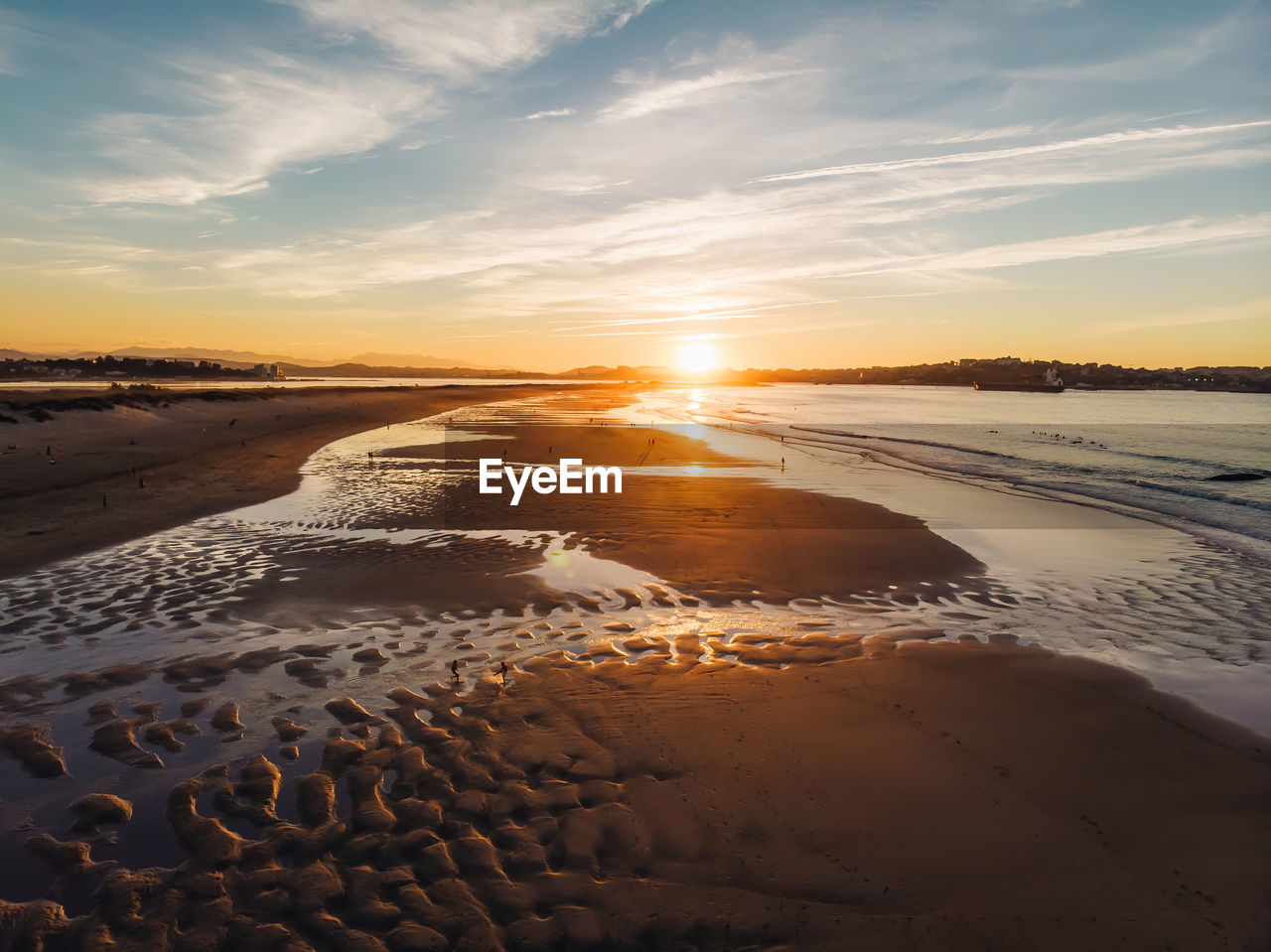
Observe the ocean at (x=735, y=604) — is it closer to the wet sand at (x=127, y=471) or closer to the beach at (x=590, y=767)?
the beach at (x=590, y=767)

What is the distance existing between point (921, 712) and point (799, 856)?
3141 mm

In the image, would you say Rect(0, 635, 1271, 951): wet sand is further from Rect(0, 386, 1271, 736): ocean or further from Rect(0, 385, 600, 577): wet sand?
Rect(0, 385, 600, 577): wet sand

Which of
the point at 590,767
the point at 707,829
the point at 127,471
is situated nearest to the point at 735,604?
the point at 590,767

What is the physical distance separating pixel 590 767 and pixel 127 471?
25403 mm

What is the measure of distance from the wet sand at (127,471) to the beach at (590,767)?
8.10 feet

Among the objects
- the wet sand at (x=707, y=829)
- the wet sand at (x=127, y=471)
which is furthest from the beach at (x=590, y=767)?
the wet sand at (x=127, y=471)

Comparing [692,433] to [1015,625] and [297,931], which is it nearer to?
[1015,625]

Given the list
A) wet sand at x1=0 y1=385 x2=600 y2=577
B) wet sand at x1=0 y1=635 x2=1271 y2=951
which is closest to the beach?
wet sand at x1=0 y1=635 x2=1271 y2=951

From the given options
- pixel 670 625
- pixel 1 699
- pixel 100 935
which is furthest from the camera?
pixel 670 625

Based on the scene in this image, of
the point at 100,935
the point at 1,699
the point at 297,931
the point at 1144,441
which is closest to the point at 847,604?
the point at 297,931

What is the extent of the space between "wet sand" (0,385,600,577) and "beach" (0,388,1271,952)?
2.47 metres

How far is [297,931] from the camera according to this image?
425 cm

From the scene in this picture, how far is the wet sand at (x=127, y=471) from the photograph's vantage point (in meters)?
15.1

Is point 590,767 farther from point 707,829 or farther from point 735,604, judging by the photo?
point 735,604
